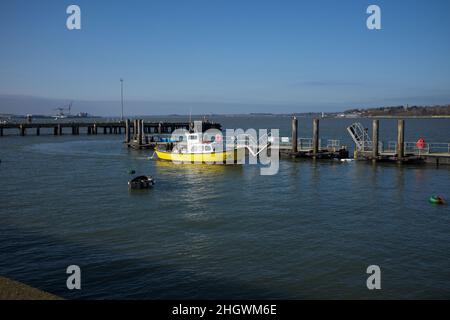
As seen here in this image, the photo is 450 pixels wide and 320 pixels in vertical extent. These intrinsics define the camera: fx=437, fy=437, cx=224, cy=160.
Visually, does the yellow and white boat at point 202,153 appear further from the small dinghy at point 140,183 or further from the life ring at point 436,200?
the life ring at point 436,200

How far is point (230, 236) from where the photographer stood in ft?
65.6

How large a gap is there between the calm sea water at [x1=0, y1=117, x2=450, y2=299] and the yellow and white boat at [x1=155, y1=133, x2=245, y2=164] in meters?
6.84

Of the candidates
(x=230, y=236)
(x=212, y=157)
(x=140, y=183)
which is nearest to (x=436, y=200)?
(x=230, y=236)

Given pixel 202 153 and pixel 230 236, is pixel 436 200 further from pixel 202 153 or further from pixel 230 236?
pixel 202 153

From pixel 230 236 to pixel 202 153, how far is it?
24.5 meters

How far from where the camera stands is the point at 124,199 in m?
28.4

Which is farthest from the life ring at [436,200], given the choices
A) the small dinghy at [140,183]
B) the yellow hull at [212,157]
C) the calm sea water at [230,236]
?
the yellow hull at [212,157]

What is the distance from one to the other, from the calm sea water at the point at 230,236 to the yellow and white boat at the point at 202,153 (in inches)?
269

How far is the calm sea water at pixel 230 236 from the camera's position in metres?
→ 14.7

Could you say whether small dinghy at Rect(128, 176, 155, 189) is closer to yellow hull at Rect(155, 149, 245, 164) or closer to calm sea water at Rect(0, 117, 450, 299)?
calm sea water at Rect(0, 117, 450, 299)

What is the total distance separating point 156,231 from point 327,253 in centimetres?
808
